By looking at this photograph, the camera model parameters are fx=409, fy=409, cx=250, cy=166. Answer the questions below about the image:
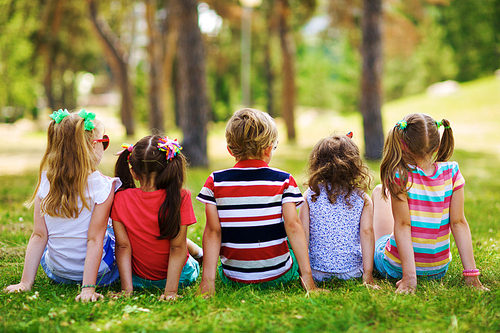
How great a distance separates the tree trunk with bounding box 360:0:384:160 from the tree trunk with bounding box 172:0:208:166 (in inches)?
166

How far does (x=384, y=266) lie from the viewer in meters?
3.14

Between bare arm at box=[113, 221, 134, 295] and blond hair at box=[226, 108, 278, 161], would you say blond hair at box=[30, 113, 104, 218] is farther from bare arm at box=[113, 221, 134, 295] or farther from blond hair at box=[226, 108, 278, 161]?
blond hair at box=[226, 108, 278, 161]

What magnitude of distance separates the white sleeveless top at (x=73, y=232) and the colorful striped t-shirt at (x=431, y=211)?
212 centimetres

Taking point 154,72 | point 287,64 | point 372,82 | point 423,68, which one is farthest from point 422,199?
point 423,68

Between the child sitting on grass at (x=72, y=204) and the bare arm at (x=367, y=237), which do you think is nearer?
the child sitting on grass at (x=72, y=204)

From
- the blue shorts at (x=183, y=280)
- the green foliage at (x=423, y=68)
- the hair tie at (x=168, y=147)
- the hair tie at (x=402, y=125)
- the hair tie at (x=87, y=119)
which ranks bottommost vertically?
the blue shorts at (x=183, y=280)

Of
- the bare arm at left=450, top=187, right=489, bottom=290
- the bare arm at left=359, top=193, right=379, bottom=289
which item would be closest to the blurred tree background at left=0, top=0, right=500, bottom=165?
the bare arm at left=359, top=193, right=379, bottom=289

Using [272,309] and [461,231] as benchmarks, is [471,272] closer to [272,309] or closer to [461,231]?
[461,231]

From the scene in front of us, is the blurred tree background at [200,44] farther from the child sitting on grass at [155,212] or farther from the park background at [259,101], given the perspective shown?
the child sitting on grass at [155,212]

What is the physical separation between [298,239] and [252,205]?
0.40 meters

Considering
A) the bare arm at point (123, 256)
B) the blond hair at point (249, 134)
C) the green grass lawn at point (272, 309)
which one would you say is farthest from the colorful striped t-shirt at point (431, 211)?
the bare arm at point (123, 256)

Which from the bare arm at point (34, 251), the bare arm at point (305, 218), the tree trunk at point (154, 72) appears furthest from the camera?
the tree trunk at point (154, 72)

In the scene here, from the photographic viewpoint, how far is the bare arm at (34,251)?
284cm

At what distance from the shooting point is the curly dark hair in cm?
301
